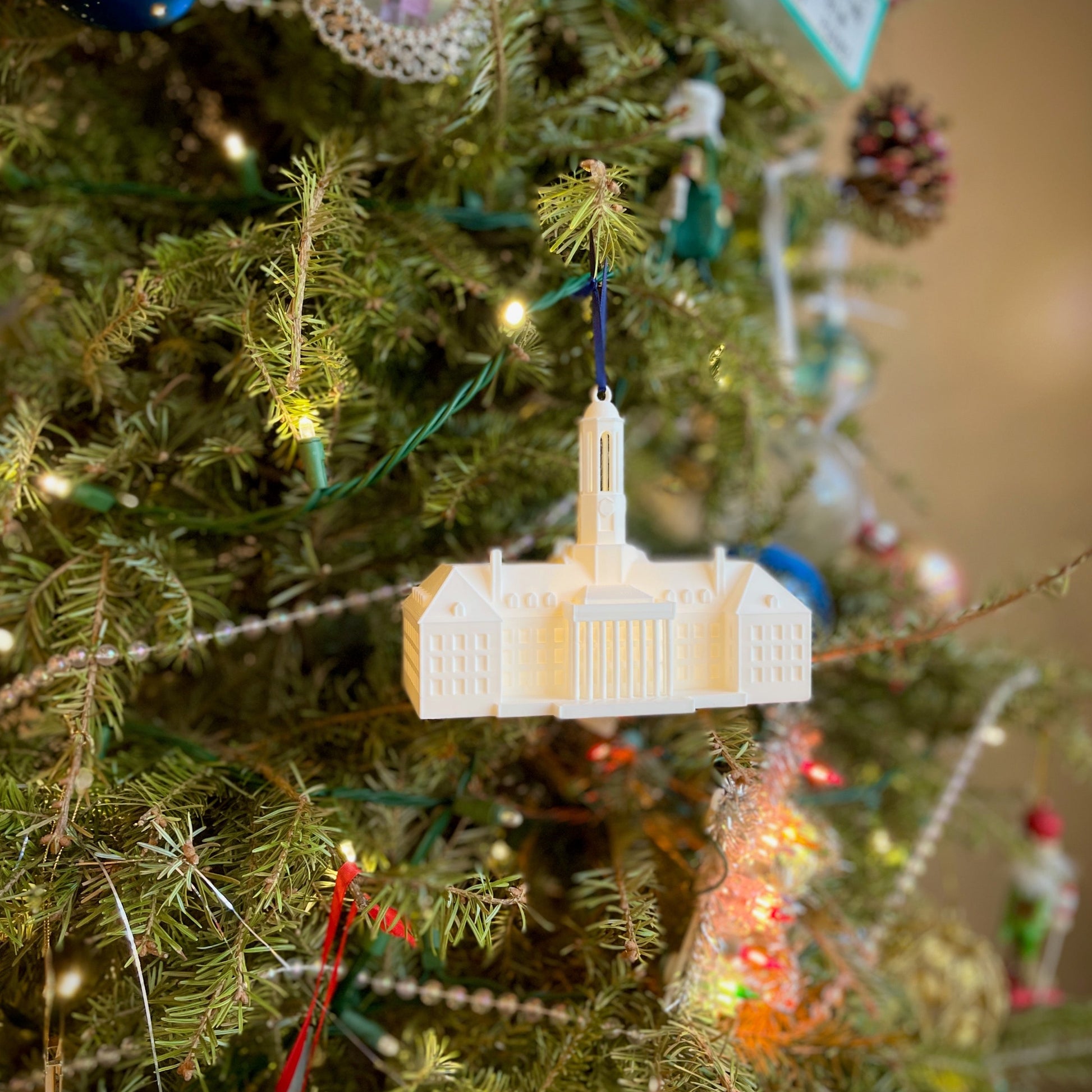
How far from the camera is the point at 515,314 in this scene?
1.19ft

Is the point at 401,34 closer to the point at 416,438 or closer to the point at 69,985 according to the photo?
the point at 416,438

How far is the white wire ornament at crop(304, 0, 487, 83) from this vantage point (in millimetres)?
416

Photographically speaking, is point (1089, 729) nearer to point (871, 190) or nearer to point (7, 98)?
point (871, 190)

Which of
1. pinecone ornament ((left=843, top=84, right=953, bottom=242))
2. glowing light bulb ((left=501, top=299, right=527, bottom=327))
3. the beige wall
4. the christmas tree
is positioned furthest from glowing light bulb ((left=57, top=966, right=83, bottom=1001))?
the beige wall

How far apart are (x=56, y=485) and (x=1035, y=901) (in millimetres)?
882

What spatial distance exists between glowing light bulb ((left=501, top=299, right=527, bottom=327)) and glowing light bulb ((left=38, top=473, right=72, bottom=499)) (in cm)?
23

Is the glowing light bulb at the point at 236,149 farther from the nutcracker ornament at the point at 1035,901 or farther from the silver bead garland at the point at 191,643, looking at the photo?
the nutcracker ornament at the point at 1035,901

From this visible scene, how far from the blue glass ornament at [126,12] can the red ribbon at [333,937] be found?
39 centimetres

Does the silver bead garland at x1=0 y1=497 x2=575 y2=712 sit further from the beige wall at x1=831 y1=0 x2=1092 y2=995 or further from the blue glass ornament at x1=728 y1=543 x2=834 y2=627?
the beige wall at x1=831 y1=0 x2=1092 y2=995

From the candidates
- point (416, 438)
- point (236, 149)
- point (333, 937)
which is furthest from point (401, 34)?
point (333, 937)

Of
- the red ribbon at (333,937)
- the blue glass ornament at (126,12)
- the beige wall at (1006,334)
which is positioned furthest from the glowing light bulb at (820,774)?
the beige wall at (1006,334)

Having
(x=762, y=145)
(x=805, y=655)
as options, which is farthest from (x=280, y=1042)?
(x=762, y=145)

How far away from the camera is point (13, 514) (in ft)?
1.30

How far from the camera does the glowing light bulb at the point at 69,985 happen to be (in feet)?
1.25
